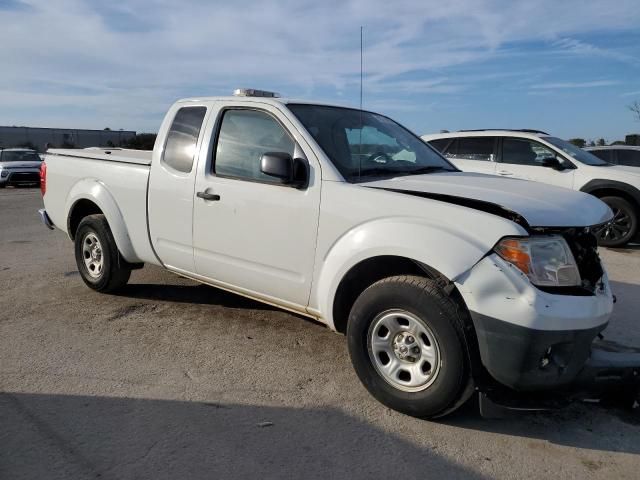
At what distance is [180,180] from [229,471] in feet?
8.19

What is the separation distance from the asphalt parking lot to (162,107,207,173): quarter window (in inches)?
54.6

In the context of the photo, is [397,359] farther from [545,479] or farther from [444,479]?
[545,479]

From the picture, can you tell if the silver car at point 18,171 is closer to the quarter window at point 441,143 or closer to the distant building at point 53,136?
the quarter window at point 441,143

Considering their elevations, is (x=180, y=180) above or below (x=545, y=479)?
above

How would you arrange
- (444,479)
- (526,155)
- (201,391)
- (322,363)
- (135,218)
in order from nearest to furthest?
(444,479), (201,391), (322,363), (135,218), (526,155)

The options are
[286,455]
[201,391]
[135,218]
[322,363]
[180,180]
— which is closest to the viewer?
[286,455]

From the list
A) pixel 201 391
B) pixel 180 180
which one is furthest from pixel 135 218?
pixel 201 391

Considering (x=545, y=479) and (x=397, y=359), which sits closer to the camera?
(x=545, y=479)

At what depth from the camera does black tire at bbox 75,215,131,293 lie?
5.25 m

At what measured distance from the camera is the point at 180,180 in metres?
4.50

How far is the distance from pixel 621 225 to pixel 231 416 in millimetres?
7653

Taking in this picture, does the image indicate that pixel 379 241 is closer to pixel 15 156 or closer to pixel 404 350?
pixel 404 350

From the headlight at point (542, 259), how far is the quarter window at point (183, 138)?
2.65 m

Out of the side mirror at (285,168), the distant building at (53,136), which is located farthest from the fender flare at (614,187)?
the distant building at (53,136)
